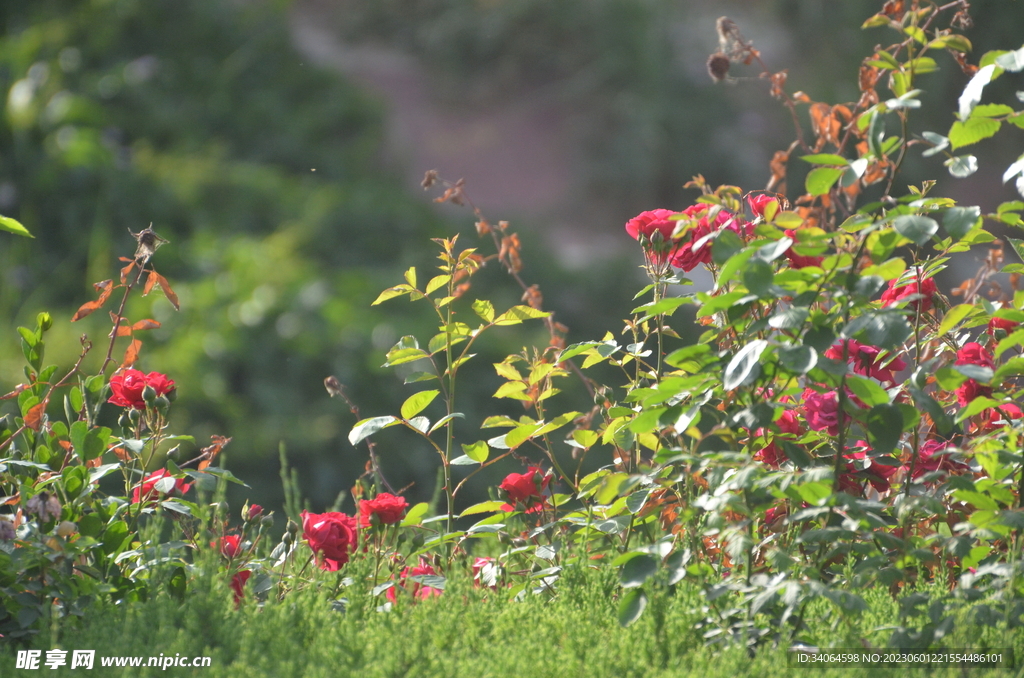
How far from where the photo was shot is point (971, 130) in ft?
3.53

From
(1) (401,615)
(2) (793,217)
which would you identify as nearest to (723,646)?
(1) (401,615)

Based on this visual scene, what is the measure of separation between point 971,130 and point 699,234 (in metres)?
0.37

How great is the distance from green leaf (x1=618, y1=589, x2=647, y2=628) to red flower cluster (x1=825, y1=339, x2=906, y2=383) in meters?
0.44

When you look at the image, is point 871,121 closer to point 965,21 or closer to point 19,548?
point 965,21

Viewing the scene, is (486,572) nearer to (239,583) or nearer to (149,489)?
(239,583)

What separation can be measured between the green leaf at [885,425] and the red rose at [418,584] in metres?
0.67

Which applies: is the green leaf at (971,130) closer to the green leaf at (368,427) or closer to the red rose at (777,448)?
the red rose at (777,448)

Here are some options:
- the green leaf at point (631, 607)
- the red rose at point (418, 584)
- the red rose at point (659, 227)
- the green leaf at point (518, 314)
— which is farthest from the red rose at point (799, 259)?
the red rose at point (418, 584)

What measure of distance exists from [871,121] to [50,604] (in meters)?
1.23

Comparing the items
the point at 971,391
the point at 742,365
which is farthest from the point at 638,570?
the point at 971,391

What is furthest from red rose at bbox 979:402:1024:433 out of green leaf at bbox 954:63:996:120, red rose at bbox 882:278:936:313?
green leaf at bbox 954:63:996:120

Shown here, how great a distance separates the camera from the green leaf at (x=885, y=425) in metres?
1.08

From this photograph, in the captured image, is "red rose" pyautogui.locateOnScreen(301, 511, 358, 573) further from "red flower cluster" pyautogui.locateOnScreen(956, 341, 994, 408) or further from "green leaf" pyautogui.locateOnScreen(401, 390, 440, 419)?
"red flower cluster" pyautogui.locateOnScreen(956, 341, 994, 408)

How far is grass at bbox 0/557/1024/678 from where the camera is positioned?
106cm
